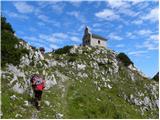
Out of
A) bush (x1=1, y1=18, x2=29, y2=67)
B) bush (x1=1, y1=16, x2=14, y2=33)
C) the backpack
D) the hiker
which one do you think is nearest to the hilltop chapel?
bush (x1=1, y1=16, x2=14, y2=33)

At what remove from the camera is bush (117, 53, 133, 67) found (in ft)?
266

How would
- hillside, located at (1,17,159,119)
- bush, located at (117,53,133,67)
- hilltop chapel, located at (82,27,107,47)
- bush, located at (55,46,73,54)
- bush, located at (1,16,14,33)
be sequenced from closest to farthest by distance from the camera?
1. hillside, located at (1,17,159,119)
2. bush, located at (1,16,14,33)
3. bush, located at (55,46,73,54)
4. bush, located at (117,53,133,67)
5. hilltop chapel, located at (82,27,107,47)

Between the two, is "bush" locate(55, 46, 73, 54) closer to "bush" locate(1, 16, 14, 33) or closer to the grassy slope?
the grassy slope

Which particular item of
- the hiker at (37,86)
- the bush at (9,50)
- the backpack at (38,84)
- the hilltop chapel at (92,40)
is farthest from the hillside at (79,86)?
the hilltop chapel at (92,40)

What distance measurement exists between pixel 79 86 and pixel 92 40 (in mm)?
41659

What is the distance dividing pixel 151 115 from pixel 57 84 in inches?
858

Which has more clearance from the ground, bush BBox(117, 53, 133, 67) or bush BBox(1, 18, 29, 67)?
bush BBox(117, 53, 133, 67)

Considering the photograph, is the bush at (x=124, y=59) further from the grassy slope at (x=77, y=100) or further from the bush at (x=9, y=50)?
the bush at (x=9, y=50)

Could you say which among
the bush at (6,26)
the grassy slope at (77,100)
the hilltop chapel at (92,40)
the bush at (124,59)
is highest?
the hilltop chapel at (92,40)

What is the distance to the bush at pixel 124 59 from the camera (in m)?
80.9

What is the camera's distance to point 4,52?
4094 cm

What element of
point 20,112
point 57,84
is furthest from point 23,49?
point 20,112

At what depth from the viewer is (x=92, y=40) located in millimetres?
91625

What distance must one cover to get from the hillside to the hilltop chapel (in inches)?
442
